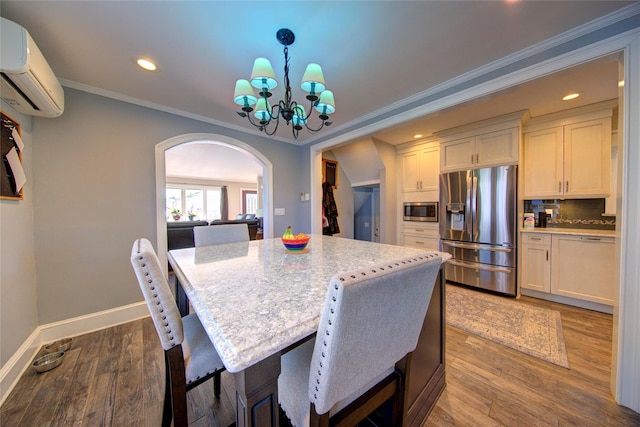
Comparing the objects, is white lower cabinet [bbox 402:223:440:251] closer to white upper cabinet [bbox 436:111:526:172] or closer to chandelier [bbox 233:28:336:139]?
white upper cabinet [bbox 436:111:526:172]

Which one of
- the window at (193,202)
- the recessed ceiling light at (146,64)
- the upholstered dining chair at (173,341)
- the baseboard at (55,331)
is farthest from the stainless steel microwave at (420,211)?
the window at (193,202)

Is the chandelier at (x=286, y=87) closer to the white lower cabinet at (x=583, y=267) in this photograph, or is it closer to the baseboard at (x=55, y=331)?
the baseboard at (x=55, y=331)

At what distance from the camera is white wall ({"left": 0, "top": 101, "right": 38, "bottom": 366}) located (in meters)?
1.51

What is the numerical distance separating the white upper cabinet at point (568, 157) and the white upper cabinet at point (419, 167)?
3.64ft

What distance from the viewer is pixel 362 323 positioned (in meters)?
0.56

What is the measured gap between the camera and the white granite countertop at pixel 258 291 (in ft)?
1.71

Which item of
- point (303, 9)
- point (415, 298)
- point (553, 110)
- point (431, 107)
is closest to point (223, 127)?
point (303, 9)

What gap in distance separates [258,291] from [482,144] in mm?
3524

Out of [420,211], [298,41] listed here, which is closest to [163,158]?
[298,41]

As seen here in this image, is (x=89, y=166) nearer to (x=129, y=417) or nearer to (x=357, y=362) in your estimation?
(x=129, y=417)

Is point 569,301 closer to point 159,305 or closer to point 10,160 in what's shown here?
point 159,305

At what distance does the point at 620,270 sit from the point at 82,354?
3.83 meters

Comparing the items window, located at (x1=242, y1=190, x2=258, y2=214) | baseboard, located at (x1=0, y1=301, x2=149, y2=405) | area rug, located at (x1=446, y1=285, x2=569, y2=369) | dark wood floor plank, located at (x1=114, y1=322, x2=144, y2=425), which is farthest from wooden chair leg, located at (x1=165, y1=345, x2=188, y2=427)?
window, located at (x1=242, y1=190, x2=258, y2=214)

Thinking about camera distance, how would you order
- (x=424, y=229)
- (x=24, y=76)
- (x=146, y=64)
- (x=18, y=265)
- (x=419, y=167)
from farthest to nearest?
(x=419, y=167) < (x=424, y=229) < (x=146, y=64) < (x=18, y=265) < (x=24, y=76)
